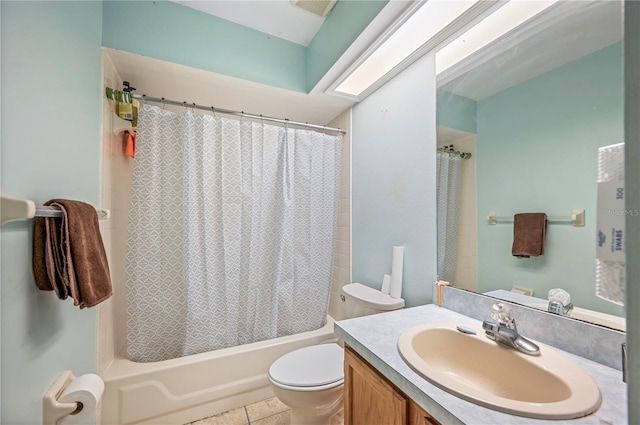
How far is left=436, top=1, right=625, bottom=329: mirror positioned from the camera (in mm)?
747

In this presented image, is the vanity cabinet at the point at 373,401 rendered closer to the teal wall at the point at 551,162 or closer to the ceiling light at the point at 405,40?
the teal wall at the point at 551,162

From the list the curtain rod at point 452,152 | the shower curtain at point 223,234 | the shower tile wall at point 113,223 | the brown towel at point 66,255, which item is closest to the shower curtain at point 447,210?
the curtain rod at point 452,152

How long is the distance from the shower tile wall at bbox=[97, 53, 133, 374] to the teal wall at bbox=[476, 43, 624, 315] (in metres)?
1.91

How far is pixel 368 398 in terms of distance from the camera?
83 cm

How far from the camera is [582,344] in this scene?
0.75m

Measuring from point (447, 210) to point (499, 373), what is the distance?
0.68 m

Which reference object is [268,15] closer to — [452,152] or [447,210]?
[452,152]

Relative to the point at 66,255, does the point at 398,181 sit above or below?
above

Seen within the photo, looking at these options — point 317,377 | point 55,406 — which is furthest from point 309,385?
point 55,406

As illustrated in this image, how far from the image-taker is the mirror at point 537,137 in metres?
0.75

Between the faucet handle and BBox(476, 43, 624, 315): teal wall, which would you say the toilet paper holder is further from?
BBox(476, 43, 624, 315): teal wall

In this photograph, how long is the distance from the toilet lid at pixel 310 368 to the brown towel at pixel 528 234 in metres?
0.99

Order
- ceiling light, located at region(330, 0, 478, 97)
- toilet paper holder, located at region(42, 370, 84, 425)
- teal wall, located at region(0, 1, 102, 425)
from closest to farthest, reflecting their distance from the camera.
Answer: teal wall, located at region(0, 1, 102, 425) < toilet paper holder, located at region(42, 370, 84, 425) < ceiling light, located at region(330, 0, 478, 97)

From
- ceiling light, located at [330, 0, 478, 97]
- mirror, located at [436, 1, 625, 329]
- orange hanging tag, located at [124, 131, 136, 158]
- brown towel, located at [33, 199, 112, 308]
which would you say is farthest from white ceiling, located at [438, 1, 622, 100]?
orange hanging tag, located at [124, 131, 136, 158]
